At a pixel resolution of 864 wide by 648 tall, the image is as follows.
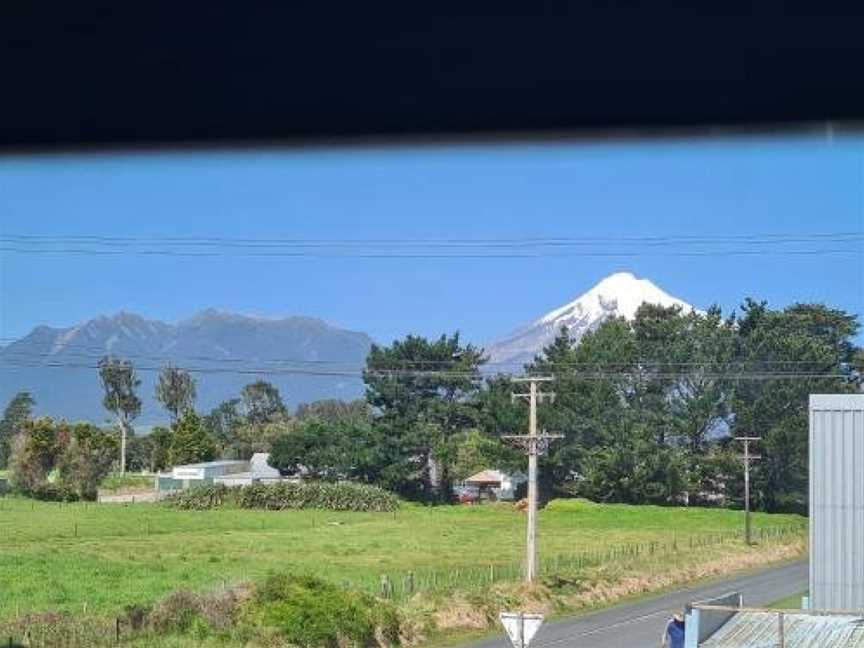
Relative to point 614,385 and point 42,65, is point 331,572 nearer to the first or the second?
point 614,385

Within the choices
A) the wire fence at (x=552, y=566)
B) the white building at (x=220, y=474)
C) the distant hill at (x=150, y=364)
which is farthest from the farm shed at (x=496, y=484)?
the distant hill at (x=150, y=364)

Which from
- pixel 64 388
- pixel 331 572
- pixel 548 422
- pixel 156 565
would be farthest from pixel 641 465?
pixel 64 388

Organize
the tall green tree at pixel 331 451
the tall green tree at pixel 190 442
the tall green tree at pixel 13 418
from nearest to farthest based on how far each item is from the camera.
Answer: the tall green tree at pixel 331 451
the tall green tree at pixel 13 418
the tall green tree at pixel 190 442

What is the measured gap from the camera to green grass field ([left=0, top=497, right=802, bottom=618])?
21.3m

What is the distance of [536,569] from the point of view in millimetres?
22266

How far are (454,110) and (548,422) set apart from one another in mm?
24348

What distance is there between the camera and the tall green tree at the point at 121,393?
36.8 metres

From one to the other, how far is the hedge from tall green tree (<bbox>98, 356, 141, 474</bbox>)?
5.06 metres

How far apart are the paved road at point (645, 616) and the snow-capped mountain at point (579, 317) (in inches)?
354

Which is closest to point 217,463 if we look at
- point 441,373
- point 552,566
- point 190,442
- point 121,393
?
point 190,442

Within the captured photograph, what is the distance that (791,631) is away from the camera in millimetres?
12000

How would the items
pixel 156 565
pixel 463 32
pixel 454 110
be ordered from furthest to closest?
pixel 156 565, pixel 454 110, pixel 463 32

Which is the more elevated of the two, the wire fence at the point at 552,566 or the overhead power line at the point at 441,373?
the overhead power line at the point at 441,373

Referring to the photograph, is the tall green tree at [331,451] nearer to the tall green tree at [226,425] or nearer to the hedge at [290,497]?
the hedge at [290,497]
